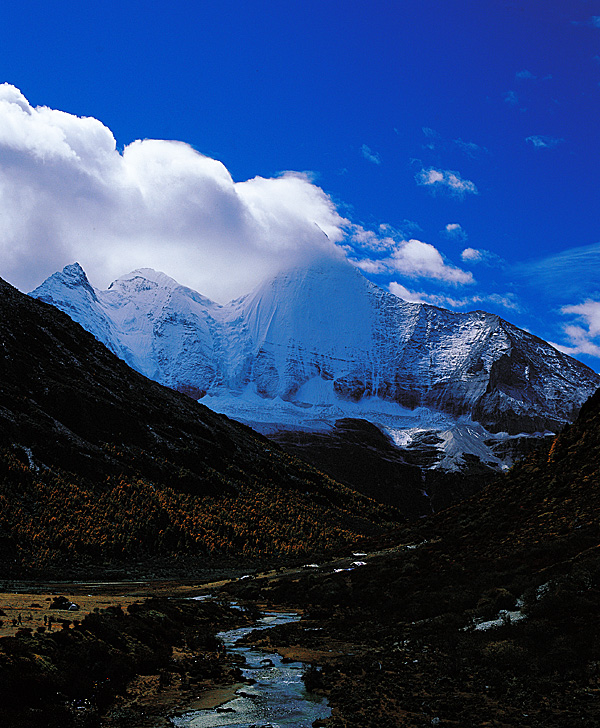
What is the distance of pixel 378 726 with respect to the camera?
1548 cm

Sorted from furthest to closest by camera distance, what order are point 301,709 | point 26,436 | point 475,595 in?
point 26,436 < point 475,595 < point 301,709

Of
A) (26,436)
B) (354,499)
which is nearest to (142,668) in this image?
(26,436)

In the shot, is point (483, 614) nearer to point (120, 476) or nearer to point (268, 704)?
point (268, 704)

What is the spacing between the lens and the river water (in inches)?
631

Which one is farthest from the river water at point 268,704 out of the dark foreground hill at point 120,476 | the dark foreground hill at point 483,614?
the dark foreground hill at point 120,476

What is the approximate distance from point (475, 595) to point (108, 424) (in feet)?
345

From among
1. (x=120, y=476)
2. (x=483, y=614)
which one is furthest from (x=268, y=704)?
(x=120, y=476)

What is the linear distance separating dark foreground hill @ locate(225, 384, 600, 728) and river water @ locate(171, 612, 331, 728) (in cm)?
86

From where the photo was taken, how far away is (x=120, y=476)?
340 ft

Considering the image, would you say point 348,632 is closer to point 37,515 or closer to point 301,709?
point 301,709

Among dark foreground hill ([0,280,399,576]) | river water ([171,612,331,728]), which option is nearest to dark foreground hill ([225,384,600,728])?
river water ([171,612,331,728])

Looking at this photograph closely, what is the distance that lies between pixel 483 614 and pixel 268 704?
10931 millimetres

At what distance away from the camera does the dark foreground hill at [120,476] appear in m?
80.5

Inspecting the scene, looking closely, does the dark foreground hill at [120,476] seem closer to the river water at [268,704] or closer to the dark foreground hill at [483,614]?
the dark foreground hill at [483,614]
